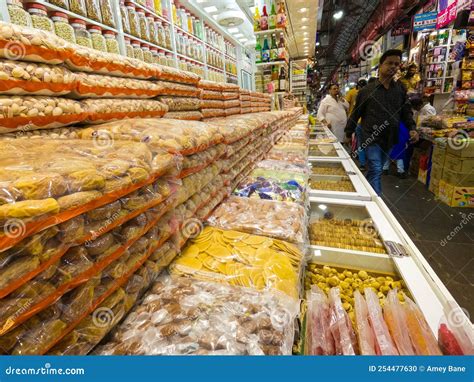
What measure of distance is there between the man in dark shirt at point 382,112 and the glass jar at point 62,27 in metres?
2.88

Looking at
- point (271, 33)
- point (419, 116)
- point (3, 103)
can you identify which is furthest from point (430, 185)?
point (3, 103)

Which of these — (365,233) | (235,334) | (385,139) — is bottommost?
(365,233)

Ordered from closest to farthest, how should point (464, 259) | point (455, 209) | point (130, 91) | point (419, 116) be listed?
1. point (130, 91)
2. point (464, 259)
3. point (455, 209)
4. point (419, 116)

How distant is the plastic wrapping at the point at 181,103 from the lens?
160 cm

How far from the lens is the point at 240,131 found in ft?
5.54

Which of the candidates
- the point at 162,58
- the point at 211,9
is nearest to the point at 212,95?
the point at 162,58

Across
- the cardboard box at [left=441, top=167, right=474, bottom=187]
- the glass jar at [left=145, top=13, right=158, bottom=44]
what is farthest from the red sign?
the glass jar at [left=145, top=13, right=158, bottom=44]

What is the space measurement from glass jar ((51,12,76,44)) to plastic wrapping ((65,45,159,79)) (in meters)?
0.77

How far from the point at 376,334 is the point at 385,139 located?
268cm

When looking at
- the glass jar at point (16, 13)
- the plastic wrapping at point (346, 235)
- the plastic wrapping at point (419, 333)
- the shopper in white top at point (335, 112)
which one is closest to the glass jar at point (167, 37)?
the glass jar at point (16, 13)

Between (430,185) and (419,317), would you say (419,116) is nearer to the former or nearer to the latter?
(430,185)

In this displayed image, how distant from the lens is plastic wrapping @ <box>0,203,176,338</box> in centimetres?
48

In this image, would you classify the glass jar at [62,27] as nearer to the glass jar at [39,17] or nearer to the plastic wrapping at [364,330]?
the glass jar at [39,17]

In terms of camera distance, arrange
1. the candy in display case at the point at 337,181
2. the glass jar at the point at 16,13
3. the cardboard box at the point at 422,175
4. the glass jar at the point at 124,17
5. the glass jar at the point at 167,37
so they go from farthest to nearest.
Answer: the cardboard box at the point at 422,175
the glass jar at the point at 167,37
the glass jar at the point at 124,17
the candy in display case at the point at 337,181
the glass jar at the point at 16,13
